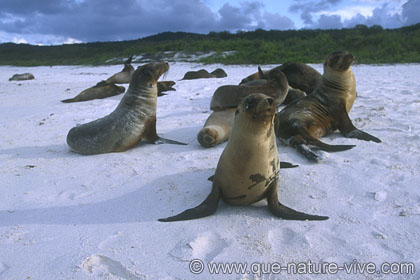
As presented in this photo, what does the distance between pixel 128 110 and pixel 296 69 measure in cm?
283

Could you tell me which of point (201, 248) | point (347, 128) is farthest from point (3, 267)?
point (347, 128)

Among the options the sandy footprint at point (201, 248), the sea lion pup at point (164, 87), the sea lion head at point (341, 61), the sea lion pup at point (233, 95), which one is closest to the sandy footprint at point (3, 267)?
the sandy footprint at point (201, 248)

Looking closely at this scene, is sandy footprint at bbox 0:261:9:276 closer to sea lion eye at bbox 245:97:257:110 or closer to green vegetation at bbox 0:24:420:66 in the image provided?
sea lion eye at bbox 245:97:257:110

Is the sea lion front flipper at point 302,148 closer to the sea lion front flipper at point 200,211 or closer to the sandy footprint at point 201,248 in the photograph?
the sea lion front flipper at point 200,211

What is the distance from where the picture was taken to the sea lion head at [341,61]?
4.66 metres

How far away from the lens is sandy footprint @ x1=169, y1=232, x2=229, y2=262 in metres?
2.07

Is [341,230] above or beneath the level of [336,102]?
beneath

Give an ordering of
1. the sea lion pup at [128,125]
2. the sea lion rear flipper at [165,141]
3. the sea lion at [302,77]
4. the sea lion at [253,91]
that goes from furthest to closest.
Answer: the sea lion at [302,77] → the sea lion at [253,91] → the sea lion rear flipper at [165,141] → the sea lion pup at [128,125]

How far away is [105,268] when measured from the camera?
1992 mm

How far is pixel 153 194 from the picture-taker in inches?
117

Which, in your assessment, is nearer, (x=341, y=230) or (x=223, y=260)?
(x=223, y=260)

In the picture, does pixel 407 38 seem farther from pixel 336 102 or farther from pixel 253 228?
pixel 253 228

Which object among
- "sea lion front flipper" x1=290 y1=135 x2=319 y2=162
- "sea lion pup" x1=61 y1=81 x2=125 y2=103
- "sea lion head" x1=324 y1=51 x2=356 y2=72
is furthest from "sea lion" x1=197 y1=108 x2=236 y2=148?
"sea lion pup" x1=61 y1=81 x2=125 y2=103

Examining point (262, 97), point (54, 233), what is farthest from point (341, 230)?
point (54, 233)
